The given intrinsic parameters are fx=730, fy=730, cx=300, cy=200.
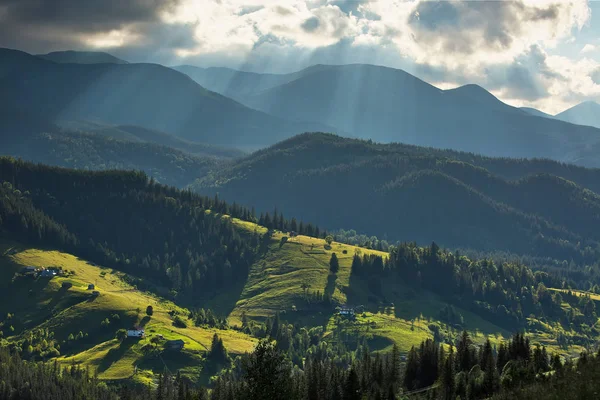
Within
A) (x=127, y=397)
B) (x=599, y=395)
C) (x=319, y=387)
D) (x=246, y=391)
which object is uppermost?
(x=599, y=395)

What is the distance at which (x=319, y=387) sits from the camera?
16588 centimetres

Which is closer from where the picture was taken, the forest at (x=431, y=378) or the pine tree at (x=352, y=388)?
the forest at (x=431, y=378)

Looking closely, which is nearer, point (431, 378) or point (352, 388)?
point (352, 388)

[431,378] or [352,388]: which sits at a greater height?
[431,378]

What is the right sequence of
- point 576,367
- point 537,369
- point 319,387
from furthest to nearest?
point 319,387
point 537,369
point 576,367

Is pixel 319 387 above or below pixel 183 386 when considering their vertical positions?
above

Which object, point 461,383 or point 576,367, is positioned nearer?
point 576,367

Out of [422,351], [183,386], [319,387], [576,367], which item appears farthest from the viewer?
[183,386]

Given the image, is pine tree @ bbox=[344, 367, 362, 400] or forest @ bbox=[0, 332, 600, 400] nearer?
forest @ bbox=[0, 332, 600, 400]

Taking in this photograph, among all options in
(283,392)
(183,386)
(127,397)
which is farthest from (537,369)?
(127,397)

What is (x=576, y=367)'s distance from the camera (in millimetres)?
134875

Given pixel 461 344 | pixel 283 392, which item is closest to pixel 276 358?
pixel 283 392

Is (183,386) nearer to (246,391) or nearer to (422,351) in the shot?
(422,351)

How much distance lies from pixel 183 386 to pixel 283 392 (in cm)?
9328
